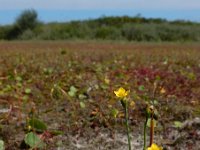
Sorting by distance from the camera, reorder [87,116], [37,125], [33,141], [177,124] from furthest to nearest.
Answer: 1. [87,116]
2. [177,124]
3. [37,125]
4. [33,141]

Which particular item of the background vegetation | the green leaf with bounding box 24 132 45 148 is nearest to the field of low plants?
the green leaf with bounding box 24 132 45 148

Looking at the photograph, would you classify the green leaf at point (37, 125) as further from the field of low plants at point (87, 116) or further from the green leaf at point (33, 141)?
the green leaf at point (33, 141)

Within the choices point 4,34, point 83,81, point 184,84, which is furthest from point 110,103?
point 4,34

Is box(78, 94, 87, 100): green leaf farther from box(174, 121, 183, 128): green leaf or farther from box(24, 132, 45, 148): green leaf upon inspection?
box(24, 132, 45, 148): green leaf

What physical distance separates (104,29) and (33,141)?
1173 inches

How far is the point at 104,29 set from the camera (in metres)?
32.6

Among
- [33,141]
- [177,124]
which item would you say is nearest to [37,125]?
[33,141]

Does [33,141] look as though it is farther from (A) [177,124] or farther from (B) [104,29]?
(B) [104,29]

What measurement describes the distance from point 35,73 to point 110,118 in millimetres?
3461

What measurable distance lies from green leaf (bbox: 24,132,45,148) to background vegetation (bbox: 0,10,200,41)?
2704cm

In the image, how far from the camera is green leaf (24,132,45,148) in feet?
9.77

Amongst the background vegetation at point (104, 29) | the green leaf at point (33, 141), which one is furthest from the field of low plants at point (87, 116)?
the background vegetation at point (104, 29)

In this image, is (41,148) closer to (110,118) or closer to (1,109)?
(110,118)

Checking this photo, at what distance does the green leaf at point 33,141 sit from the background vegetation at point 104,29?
2704cm
